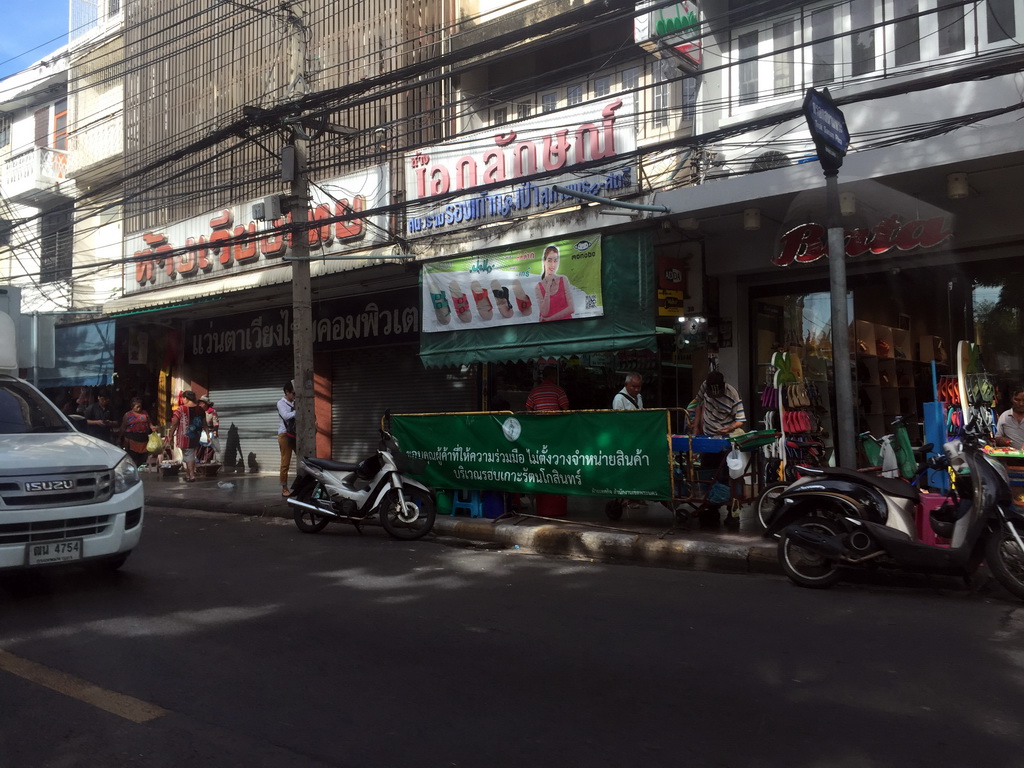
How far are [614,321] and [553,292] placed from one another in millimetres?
1140

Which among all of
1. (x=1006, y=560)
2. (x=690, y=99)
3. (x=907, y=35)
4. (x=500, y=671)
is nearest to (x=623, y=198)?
(x=690, y=99)

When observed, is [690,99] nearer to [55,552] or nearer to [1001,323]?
[1001,323]

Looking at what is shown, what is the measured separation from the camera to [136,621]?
5.66m

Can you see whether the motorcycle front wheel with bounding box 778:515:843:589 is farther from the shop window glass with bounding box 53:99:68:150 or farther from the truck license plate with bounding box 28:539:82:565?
the shop window glass with bounding box 53:99:68:150

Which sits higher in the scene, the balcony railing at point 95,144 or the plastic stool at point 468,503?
the balcony railing at point 95,144

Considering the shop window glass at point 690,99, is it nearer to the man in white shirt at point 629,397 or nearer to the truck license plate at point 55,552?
the man in white shirt at point 629,397

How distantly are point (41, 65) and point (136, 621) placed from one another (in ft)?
72.4

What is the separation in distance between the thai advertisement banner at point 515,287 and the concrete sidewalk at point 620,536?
286cm

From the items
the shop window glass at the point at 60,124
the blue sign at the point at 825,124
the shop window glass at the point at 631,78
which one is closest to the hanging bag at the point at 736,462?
the blue sign at the point at 825,124

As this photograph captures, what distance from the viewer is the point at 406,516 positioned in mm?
9539

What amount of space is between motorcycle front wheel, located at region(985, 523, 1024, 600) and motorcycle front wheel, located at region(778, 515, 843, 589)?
1067 mm

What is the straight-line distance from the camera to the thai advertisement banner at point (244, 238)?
15.0m

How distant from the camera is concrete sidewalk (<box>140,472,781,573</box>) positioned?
315 inches

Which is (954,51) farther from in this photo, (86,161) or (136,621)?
(86,161)
